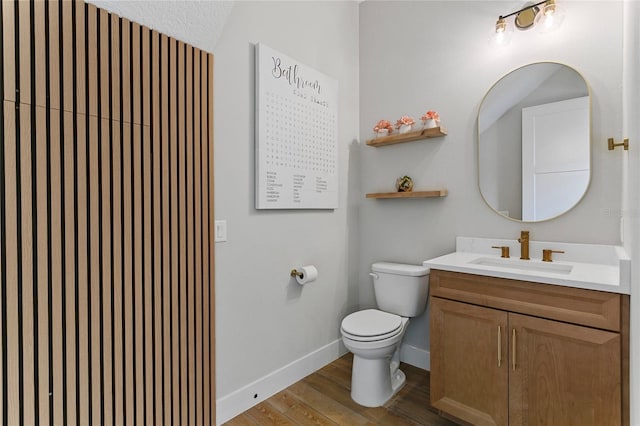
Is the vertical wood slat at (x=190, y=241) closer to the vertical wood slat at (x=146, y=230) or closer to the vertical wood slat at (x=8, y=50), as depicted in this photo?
the vertical wood slat at (x=146, y=230)

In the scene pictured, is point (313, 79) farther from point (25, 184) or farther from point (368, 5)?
point (25, 184)

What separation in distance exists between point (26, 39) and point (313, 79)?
1530 millimetres

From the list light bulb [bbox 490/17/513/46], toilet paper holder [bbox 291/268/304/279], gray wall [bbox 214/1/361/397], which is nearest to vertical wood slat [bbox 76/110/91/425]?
gray wall [bbox 214/1/361/397]

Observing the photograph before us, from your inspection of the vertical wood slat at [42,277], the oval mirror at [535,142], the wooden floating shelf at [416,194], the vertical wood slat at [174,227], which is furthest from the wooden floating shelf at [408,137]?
the vertical wood slat at [42,277]

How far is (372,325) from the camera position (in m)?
1.98

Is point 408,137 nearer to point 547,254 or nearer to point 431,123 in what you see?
point 431,123

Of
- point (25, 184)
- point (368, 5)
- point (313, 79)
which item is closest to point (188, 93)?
point (25, 184)

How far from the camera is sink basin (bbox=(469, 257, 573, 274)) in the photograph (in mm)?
1668

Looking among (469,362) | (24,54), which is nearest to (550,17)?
(469,362)

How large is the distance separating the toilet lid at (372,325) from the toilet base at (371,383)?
191 mm

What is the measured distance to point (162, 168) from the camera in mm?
1503

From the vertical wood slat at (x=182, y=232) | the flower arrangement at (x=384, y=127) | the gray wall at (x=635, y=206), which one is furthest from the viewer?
the flower arrangement at (x=384, y=127)

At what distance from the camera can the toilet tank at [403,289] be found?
7.13 ft

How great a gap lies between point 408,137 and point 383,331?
129 centimetres
